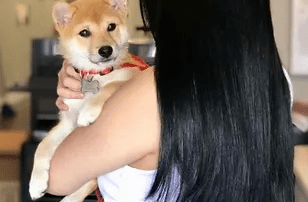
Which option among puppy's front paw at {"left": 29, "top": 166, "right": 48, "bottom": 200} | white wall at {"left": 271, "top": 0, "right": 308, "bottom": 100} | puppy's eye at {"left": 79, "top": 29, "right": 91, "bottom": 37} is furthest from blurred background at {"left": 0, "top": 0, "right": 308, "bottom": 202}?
puppy's front paw at {"left": 29, "top": 166, "right": 48, "bottom": 200}

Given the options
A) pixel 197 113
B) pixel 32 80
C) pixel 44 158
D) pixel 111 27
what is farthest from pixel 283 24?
pixel 197 113

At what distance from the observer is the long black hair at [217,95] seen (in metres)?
0.82

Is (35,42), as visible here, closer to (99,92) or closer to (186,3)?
(99,92)

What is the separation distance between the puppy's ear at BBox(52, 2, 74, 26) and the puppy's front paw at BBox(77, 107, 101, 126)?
1.04 feet

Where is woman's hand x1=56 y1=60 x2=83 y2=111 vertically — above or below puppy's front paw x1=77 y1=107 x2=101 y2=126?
above

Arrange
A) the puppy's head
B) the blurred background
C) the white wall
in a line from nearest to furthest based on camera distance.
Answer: the puppy's head < the blurred background < the white wall

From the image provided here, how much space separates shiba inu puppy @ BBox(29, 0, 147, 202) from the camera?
1189 mm

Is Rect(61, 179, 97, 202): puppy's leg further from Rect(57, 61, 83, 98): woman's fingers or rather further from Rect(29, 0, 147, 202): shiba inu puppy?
Rect(57, 61, 83, 98): woman's fingers

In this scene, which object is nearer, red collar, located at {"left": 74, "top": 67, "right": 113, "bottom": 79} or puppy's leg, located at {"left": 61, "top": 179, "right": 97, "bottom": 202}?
red collar, located at {"left": 74, "top": 67, "right": 113, "bottom": 79}

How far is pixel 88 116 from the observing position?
3.26ft

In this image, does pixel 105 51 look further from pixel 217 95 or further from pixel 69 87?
pixel 217 95

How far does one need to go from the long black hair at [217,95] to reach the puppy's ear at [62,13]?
1.26ft

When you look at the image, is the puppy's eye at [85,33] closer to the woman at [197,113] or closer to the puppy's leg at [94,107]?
the puppy's leg at [94,107]

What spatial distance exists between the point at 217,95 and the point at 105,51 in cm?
50
